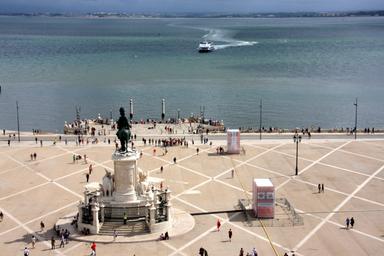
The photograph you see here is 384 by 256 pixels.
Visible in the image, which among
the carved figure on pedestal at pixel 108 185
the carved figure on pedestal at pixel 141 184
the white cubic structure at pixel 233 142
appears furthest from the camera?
the white cubic structure at pixel 233 142

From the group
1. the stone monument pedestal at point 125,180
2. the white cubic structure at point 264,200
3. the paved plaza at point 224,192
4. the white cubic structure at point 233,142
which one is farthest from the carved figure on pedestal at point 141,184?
the white cubic structure at point 233,142

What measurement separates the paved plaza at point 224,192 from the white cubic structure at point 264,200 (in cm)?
111

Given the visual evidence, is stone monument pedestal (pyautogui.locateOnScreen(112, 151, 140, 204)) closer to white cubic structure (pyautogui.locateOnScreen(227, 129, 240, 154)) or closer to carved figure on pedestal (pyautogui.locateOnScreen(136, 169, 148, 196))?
carved figure on pedestal (pyautogui.locateOnScreen(136, 169, 148, 196))

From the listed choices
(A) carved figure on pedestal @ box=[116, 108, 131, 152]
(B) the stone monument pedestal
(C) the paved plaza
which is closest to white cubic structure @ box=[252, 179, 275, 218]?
(C) the paved plaza

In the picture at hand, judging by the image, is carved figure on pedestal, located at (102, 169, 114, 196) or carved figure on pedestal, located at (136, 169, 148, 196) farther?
carved figure on pedestal, located at (136, 169, 148, 196)

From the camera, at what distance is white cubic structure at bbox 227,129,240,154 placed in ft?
167

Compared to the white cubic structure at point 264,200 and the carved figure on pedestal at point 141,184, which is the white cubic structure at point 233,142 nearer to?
the white cubic structure at point 264,200

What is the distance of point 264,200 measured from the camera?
119 feet

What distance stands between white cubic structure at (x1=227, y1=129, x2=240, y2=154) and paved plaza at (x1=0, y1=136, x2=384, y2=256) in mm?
702

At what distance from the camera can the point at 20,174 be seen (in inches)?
1805

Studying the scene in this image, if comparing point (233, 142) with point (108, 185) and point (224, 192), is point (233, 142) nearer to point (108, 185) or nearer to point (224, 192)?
point (224, 192)

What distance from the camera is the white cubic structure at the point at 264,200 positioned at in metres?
36.1

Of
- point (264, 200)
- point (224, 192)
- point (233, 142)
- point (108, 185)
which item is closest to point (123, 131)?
point (108, 185)

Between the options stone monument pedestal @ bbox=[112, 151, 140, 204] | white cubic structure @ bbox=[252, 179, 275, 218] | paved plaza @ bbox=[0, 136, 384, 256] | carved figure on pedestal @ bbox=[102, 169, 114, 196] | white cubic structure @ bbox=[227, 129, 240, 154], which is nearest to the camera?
paved plaza @ bbox=[0, 136, 384, 256]
